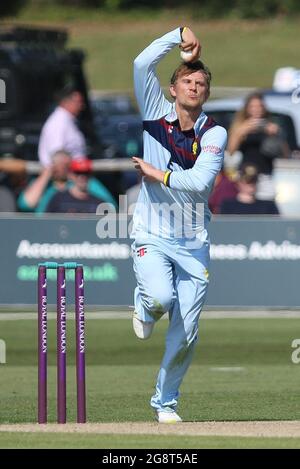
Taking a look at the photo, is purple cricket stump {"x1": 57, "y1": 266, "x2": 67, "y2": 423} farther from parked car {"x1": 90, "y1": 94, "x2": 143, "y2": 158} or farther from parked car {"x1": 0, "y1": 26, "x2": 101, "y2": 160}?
parked car {"x1": 90, "y1": 94, "x2": 143, "y2": 158}

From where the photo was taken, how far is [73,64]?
2462 centimetres

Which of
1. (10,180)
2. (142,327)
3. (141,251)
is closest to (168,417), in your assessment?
(142,327)

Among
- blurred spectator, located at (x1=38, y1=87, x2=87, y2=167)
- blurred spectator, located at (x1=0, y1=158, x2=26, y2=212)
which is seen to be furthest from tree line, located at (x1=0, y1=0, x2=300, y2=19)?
blurred spectator, located at (x1=0, y1=158, x2=26, y2=212)

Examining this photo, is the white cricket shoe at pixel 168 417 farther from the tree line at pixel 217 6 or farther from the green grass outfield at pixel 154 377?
the tree line at pixel 217 6

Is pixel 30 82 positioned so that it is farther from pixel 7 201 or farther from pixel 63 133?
pixel 7 201

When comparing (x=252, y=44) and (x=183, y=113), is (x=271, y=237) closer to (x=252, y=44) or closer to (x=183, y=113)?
(x=183, y=113)

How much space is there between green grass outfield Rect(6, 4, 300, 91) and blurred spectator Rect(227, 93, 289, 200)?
947 inches

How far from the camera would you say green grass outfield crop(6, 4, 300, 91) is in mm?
45938

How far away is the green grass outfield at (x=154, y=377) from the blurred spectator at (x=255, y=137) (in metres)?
3.80

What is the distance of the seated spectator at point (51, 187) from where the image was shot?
62.6ft

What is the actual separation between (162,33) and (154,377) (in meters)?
34.0

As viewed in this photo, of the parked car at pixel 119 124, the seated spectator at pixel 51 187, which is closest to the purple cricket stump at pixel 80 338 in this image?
the seated spectator at pixel 51 187

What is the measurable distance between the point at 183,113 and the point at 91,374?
4.54 m

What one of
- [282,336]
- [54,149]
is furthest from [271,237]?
[54,149]
